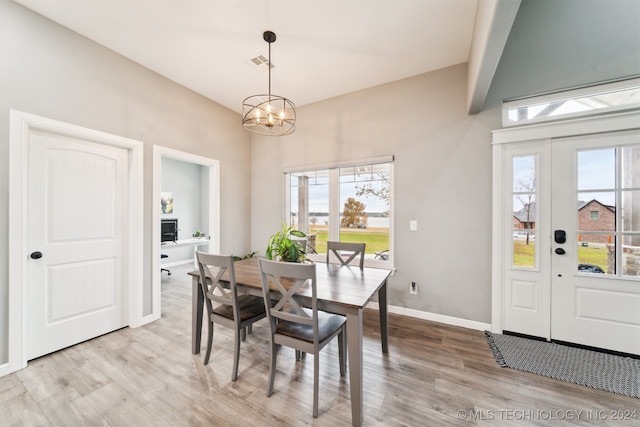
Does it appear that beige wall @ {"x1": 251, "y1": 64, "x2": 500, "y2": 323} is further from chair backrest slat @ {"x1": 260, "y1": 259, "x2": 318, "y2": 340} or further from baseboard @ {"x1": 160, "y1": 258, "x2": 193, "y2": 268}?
baseboard @ {"x1": 160, "y1": 258, "x2": 193, "y2": 268}

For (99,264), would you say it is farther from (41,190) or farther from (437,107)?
(437,107)

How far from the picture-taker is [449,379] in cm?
188

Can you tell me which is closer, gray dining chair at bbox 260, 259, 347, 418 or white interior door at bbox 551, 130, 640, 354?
gray dining chair at bbox 260, 259, 347, 418

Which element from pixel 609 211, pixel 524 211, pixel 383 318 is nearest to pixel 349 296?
pixel 383 318

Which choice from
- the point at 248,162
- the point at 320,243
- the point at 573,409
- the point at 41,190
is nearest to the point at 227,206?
the point at 248,162

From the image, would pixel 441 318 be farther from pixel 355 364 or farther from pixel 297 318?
pixel 297 318

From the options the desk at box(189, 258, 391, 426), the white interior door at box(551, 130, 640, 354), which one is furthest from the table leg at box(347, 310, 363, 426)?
the white interior door at box(551, 130, 640, 354)

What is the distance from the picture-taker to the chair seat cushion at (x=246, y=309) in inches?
79.8

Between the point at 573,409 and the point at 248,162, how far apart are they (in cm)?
470

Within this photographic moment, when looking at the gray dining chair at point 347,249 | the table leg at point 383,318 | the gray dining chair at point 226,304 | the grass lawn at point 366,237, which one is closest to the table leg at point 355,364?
the table leg at point 383,318

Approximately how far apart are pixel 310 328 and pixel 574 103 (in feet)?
11.0

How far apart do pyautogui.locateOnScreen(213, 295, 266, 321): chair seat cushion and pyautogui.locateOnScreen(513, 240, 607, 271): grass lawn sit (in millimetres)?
2719

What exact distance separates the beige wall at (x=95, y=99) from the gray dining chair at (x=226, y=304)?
1.39m

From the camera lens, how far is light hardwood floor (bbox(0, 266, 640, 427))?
153 centimetres
